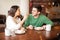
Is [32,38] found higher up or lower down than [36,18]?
lower down

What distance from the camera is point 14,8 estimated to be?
7.74 ft

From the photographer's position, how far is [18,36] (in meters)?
2.17

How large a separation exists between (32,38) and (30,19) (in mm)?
858

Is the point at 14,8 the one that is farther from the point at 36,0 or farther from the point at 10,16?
the point at 36,0

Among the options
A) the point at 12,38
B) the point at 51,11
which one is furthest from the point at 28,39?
the point at 51,11

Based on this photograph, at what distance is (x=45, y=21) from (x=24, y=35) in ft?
2.47

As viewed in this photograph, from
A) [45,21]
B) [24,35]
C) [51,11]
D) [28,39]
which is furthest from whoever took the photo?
[51,11]

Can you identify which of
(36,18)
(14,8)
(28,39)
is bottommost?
(28,39)

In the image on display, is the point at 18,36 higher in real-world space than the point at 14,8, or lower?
lower

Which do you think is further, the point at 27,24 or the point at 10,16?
the point at 27,24

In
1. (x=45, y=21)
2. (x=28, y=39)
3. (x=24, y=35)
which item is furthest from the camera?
(x=45, y=21)

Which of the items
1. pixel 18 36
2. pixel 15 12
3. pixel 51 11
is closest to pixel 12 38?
pixel 18 36

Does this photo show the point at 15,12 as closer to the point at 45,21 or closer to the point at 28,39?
the point at 28,39

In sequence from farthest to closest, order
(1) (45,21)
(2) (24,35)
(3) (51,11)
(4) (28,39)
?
(3) (51,11)
(1) (45,21)
(2) (24,35)
(4) (28,39)
